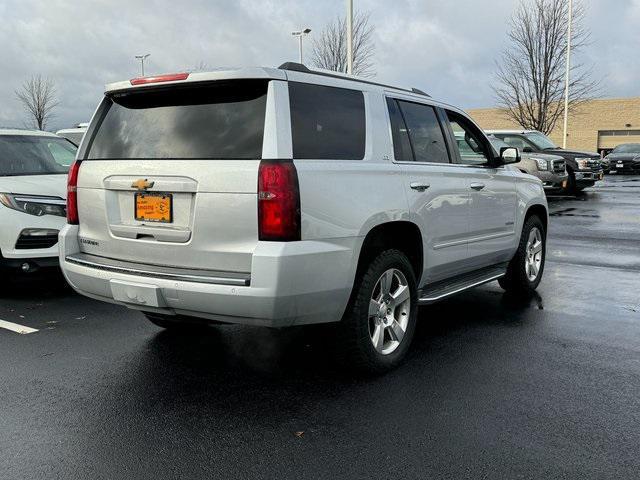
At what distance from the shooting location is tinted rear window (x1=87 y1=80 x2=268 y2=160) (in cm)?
367

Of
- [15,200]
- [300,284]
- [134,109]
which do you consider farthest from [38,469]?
[15,200]

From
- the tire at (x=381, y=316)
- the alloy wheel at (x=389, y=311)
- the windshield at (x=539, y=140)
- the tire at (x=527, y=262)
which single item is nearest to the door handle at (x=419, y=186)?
the tire at (x=381, y=316)

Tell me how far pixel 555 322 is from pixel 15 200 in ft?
17.5

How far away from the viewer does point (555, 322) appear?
5.51 m

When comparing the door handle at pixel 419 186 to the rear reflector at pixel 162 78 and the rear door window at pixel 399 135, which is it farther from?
the rear reflector at pixel 162 78

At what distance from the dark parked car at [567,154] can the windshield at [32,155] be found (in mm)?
13446

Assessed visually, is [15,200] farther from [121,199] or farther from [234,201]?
[234,201]

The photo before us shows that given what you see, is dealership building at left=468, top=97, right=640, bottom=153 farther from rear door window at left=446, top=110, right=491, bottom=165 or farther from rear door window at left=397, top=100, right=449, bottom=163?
rear door window at left=397, top=100, right=449, bottom=163

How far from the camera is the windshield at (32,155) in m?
7.27

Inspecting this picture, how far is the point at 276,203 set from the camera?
3459 mm

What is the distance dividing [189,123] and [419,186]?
166 centimetres

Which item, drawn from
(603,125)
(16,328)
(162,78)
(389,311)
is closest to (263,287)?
(389,311)

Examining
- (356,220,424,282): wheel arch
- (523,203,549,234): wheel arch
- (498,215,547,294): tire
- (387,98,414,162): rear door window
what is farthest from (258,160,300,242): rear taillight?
(523,203,549,234): wheel arch

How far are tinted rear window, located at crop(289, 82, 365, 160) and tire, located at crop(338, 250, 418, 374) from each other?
75cm
